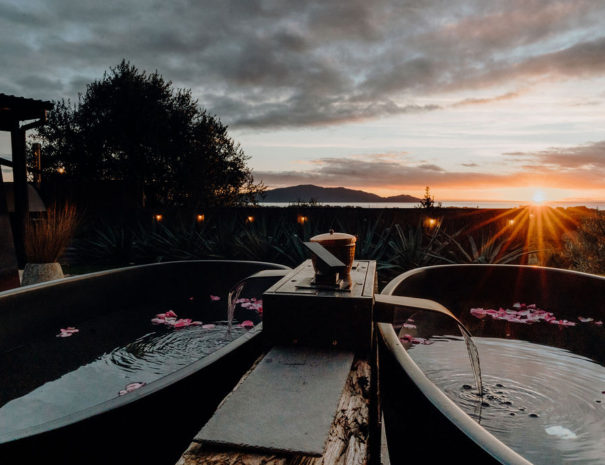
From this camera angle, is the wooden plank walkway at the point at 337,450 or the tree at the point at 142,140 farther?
the tree at the point at 142,140

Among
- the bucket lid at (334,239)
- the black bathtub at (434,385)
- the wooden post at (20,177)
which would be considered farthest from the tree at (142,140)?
the bucket lid at (334,239)

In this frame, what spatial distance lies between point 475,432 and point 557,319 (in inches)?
113

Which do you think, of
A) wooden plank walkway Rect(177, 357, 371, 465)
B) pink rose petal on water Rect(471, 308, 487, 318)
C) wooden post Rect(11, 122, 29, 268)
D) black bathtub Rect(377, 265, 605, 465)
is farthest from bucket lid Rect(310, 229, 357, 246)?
wooden post Rect(11, 122, 29, 268)

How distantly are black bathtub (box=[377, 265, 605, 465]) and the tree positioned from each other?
34.8 ft

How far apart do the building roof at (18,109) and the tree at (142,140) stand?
7.13 m

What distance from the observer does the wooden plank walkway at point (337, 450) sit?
0.84 meters

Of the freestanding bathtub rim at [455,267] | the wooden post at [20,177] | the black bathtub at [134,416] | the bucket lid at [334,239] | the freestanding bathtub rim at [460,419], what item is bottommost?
the black bathtub at [134,416]

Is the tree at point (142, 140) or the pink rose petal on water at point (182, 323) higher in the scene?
the tree at point (142, 140)

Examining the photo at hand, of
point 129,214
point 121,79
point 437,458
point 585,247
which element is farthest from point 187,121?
point 437,458

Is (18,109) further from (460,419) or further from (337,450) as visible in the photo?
(460,419)

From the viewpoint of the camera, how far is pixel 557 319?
3.16 meters

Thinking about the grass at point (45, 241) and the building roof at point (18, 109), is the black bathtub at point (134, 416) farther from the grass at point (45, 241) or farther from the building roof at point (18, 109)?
the building roof at point (18, 109)

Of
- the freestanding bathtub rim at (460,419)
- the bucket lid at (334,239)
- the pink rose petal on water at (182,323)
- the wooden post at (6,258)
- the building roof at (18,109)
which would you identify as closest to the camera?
the freestanding bathtub rim at (460,419)

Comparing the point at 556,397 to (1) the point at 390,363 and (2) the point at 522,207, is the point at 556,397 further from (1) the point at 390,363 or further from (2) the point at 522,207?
(2) the point at 522,207
